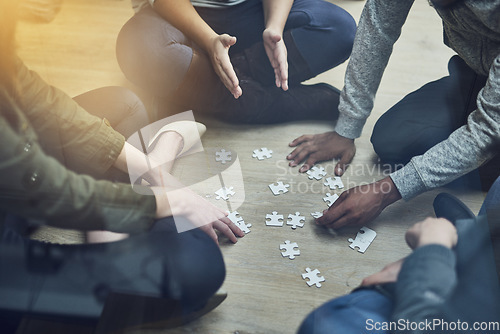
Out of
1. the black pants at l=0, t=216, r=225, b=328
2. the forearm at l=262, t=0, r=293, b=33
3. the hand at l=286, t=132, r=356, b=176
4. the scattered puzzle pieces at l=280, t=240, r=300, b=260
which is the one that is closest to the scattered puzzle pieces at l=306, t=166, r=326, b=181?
the hand at l=286, t=132, r=356, b=176

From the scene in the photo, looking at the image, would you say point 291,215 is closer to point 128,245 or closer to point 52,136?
point 128,245

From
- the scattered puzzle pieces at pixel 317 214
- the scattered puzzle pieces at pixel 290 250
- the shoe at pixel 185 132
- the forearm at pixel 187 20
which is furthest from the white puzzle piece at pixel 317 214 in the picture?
the forearm at pixel 187 20

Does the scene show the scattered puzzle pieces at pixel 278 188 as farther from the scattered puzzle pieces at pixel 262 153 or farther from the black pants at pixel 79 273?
the black pants at pixel 79 273

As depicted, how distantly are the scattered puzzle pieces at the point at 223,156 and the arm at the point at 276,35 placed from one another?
29cm

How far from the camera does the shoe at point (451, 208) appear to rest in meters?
0.69

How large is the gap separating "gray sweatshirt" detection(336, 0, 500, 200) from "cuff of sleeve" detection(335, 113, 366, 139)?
34mm

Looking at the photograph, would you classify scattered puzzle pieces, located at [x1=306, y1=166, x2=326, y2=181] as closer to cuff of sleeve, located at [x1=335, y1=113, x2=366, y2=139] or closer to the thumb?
the thumb

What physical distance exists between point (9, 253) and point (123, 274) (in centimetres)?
18

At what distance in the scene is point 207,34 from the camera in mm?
923

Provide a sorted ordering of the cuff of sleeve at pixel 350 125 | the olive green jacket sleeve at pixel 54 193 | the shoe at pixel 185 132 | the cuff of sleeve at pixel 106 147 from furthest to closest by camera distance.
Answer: the cuff of sleeve at pixel 350 125, the shoe at pixel 185 132, the cuff of sleeve at pixel 106 147, the olive green jacket sleeve at pixel 54 193

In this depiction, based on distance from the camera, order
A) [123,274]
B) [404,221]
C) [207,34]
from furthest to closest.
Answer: [207,34] < [404,221] < [123,274]

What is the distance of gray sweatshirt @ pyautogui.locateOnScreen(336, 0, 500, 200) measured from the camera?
910mm

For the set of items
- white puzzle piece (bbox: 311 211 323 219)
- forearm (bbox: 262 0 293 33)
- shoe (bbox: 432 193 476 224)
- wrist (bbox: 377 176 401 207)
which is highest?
forearm (bbox: 262 0 293 33)

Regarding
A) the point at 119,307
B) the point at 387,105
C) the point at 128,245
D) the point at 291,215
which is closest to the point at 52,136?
the point at 128,245
